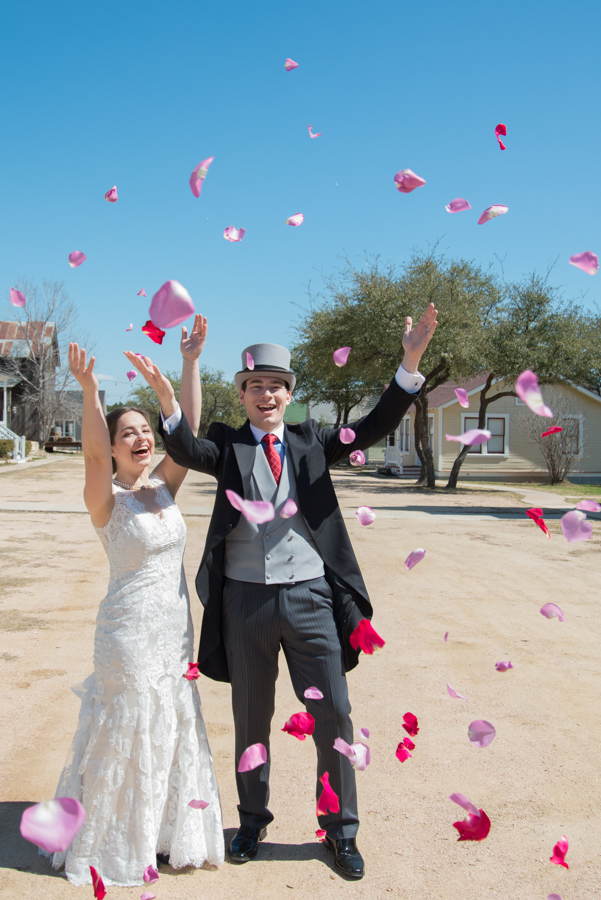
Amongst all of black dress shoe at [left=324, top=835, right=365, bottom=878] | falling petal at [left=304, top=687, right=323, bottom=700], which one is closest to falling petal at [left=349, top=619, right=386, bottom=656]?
falling petal at [left=304, top=687, right=323, bottom=700]

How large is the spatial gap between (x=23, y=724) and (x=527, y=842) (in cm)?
269

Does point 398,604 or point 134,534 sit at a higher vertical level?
point 134,534

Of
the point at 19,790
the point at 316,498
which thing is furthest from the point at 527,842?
the point at 19,790

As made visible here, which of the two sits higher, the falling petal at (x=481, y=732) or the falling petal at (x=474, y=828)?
the falling petal at (x=481, y=732)

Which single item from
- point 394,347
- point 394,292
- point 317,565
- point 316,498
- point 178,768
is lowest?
point 178,768

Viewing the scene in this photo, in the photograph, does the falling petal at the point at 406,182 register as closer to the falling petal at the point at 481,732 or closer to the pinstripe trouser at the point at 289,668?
the pinstripe trouser at the point at 289,668

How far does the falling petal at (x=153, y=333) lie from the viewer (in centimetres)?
283

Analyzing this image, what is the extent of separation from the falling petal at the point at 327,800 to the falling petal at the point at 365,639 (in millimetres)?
509

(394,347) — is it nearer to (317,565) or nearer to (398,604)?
(398,604)

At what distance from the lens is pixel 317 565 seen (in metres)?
2.78

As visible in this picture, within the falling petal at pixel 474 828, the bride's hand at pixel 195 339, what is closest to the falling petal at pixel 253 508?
the bride's hand at pixel 195 339

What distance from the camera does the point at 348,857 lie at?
262 cm

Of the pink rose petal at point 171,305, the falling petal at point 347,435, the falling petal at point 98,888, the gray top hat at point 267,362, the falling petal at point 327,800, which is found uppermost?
the pink rose petal at point 171,305

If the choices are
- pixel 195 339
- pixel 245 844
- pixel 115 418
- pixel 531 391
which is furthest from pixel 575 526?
pixel 115 418
